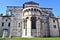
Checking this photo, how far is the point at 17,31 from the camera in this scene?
4175 centimetres

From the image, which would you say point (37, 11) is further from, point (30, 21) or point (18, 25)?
point (18, 25)

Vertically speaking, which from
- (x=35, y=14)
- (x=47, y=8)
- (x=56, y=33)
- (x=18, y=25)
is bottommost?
(x=56, y=33)

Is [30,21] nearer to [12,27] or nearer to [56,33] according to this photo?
[12,27]

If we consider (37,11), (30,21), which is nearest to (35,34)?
(30,21)

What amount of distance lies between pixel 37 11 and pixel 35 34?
7.22 metres

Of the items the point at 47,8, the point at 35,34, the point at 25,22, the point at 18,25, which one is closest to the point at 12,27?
the point at 18,25

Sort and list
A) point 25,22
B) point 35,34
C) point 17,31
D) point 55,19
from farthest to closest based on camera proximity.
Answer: point 55,19 → point 17,31 → point 25,22 → point 35,34

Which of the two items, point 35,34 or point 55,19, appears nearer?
point 35,34

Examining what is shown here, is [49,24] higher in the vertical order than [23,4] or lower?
lower

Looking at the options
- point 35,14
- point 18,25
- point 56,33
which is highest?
point 35,14

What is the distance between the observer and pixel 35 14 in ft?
116

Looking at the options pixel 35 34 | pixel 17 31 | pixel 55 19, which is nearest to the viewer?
pixel 35 34

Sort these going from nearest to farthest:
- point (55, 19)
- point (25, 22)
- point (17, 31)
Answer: point (25, 22) → point (17, 31) → point (55, 19)

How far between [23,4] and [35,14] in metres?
11.9
